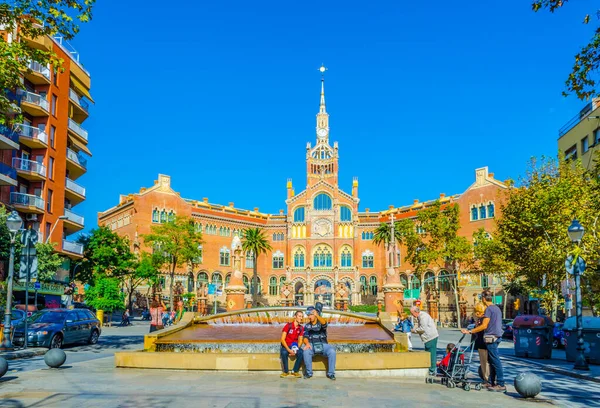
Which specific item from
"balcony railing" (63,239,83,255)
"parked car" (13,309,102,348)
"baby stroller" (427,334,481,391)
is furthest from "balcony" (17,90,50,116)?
"baby stroller" (427,334,481,391)

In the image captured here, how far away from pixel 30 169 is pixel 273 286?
166 ft

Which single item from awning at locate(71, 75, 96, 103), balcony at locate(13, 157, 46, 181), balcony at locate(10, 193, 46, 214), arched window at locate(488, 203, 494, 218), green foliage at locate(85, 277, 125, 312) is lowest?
green foliage at locate(85, 277, 125, 312)

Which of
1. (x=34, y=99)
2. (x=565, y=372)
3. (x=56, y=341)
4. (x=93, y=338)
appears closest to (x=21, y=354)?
(x=56, y=341)

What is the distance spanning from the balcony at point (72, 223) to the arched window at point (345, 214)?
46.4 m

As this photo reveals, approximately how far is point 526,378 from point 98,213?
81929 millimetres

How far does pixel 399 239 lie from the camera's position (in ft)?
252

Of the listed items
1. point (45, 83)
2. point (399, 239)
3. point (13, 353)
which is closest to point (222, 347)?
point (13, 353)

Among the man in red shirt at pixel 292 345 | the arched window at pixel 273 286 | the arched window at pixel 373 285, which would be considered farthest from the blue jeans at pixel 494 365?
the arched window at pixel 273 286

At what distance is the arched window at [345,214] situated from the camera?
8269 centimetres

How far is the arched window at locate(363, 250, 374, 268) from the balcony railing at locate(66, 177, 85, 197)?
4678 cm

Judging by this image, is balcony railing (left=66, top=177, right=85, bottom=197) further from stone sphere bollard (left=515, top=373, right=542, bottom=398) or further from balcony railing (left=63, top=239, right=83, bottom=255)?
stone sphere bollard (left=515, top=373, right=542, bottom=398)

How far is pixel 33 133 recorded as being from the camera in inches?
1441

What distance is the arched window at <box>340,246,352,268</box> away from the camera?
80.8 m

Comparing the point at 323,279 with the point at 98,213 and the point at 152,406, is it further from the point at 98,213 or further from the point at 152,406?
the point at 152,406
